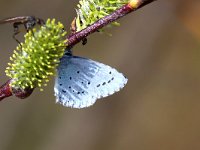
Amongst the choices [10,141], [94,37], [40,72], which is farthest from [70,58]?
[94,37]

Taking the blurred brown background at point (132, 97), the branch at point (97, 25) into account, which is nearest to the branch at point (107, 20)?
the branch at point (97, 25)

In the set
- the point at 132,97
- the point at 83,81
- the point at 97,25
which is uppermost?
the point at 97,25

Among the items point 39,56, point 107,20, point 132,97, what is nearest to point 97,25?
point 107,20

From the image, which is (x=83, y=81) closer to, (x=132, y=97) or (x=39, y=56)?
(x=39, y=56)

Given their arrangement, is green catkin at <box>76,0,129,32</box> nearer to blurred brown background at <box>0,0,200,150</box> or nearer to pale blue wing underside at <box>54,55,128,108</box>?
pale blue wing underside at <box>54,55,128,108</box>

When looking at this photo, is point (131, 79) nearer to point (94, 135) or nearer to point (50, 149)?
point (94, 135)

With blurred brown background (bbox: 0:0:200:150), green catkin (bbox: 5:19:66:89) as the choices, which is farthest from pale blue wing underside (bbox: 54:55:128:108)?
blurred brown background (bbox: 0:0:200:150)

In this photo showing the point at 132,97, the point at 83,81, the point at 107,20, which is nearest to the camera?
the point at 107,20
